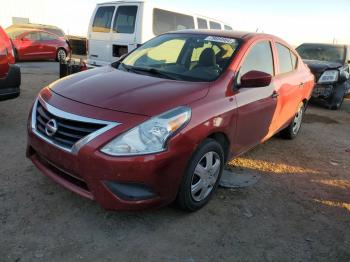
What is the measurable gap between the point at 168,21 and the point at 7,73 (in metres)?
5.02

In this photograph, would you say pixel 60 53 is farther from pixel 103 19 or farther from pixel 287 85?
pixel 287 85

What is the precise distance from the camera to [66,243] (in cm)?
296

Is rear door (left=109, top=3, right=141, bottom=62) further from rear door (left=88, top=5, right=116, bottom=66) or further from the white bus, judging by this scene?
rear door (left=88, top=5, right=116, bottom=66)

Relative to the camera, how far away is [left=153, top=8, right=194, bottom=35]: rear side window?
902 centimetres

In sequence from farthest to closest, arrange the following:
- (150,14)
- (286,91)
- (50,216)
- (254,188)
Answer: (150,14) → (286,91) → (254,188) → (50,216)

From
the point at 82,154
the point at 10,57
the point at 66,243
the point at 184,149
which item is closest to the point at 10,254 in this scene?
the point at 66,243

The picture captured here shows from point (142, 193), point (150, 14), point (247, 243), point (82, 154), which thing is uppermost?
point (150, 14)

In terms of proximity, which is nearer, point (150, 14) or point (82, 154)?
point (82, 154)

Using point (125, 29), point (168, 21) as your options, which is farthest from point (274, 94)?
point (168, 21)

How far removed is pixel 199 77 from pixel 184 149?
1.02 m

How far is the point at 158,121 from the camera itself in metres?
3.01

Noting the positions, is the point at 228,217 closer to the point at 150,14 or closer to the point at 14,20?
the point at 150,14

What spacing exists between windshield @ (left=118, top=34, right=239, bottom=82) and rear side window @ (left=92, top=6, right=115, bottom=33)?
186 inches

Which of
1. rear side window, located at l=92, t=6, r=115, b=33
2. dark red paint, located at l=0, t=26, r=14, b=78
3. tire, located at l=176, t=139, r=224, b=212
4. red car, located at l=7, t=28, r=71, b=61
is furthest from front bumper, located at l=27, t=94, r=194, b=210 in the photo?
red car, located at l=7, t=28, r=71, b=61
